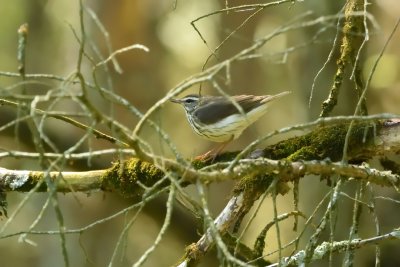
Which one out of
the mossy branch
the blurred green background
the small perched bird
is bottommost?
the mossy branch

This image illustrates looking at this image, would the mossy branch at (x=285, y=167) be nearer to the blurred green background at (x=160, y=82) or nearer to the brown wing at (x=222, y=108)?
the brown wing at (x=222, y=108)

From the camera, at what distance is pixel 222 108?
5.74 m

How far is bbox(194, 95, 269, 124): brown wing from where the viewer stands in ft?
18.4

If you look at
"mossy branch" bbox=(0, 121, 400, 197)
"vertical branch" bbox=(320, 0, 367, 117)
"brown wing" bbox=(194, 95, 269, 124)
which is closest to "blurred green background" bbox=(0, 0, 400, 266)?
"brown wing" bbox=(194, 95, 269, 124)

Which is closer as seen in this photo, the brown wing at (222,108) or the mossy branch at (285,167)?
the mossy branch at (285,167)

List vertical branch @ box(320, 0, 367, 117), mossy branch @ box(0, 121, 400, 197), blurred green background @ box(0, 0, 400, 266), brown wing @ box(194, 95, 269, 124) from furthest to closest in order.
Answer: blurred green background @ box(0, 0, 400, 266)
brown wing @ box(194, 95, 269, 124)
vertical branch @ box(320, 0, 367, 117)
mossy branch @ box(0, 121, 400, 197)

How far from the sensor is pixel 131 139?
2.44 metres

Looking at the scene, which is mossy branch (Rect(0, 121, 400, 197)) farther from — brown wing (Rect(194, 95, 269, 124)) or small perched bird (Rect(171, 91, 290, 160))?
brown wing (Rect(194, 95, 269, 124))

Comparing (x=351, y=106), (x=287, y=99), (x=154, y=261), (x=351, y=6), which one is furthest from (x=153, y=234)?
(x=351, y=6)

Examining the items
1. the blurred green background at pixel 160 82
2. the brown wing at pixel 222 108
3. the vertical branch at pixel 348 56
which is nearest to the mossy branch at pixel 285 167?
the vertical branch at pixel 348 56

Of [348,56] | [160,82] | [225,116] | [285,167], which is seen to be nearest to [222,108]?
[225,116]

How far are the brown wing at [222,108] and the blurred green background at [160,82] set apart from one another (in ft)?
5.12

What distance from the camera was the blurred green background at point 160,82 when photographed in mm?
A: 7738

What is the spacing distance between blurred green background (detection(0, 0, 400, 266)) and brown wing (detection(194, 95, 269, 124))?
1.56 m
